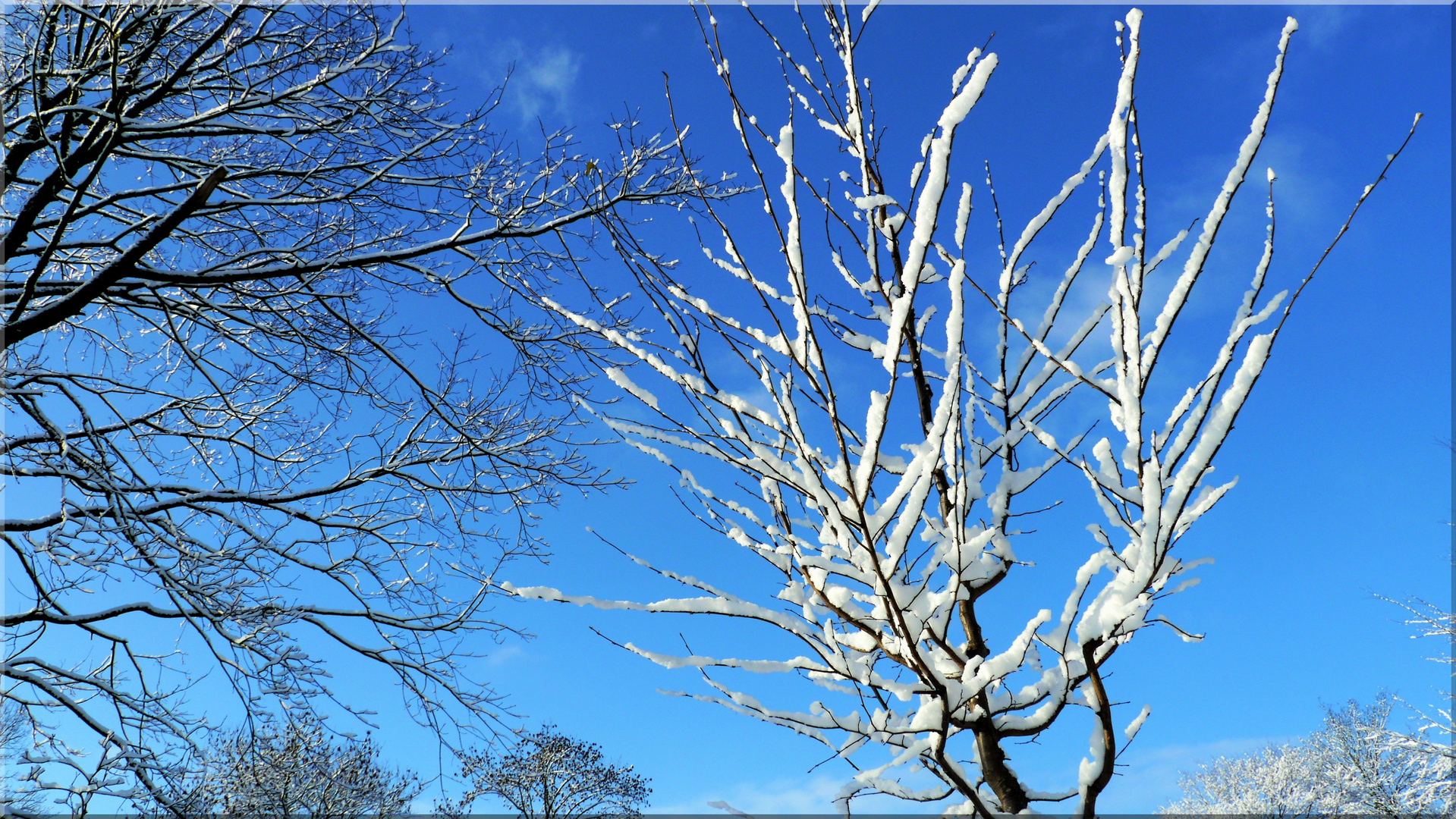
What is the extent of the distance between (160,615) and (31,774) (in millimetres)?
974

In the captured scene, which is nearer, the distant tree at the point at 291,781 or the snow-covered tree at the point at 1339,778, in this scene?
the distant tree at the point at 291,781

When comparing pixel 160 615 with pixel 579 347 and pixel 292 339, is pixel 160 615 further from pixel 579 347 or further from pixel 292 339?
pixel 579 347

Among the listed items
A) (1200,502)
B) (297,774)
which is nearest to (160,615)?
(1200,502)

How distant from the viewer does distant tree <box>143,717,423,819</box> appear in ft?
14.6

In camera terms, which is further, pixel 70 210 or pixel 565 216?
pixel 565 216

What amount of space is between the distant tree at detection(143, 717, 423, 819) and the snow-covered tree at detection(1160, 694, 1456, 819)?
12.5 m

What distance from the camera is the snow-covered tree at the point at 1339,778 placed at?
10.6 m

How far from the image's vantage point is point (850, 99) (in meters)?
1.82

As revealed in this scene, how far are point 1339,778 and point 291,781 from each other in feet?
61.6

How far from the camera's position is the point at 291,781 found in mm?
10742

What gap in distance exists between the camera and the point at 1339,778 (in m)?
→ 14.7

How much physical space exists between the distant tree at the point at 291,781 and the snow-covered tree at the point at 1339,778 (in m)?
12.5

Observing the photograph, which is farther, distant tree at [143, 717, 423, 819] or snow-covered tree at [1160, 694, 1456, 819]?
snow-covered tree at [1160, 694, 1456, 819]

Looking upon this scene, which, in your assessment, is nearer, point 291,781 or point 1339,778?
point 291,781
